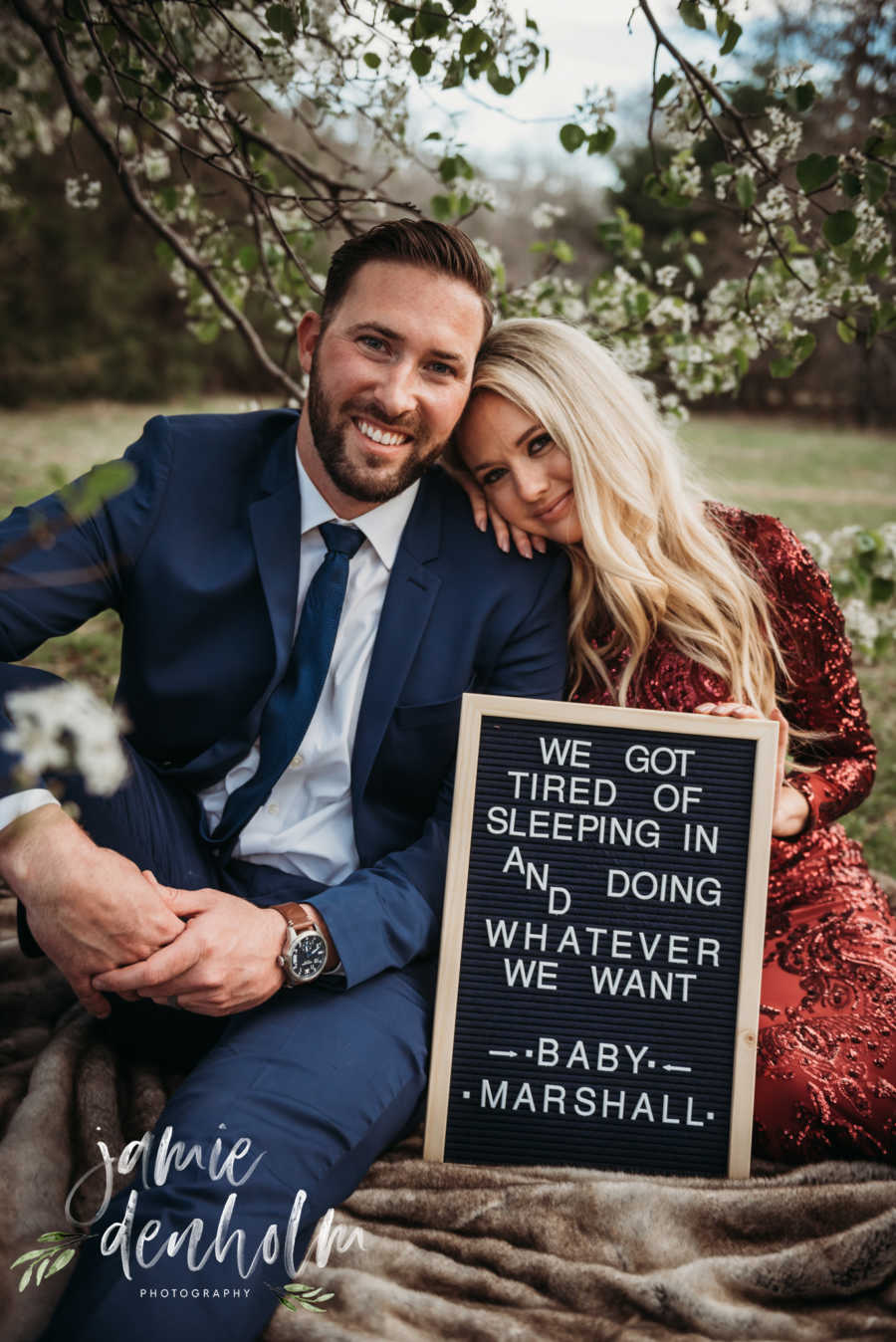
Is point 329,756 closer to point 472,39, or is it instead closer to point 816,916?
point 816,916

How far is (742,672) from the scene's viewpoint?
8.14 ft

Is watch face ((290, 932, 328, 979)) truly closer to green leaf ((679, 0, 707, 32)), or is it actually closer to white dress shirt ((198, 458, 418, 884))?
white dress shirt ((198, 458, 418, 884))

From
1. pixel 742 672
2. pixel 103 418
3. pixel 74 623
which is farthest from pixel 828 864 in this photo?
pixel 103 418

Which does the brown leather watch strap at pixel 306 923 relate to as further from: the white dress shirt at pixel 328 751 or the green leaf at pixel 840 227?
the green leaf at pixel 840 227

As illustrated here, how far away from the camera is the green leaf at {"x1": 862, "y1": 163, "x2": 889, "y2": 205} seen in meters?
2.53

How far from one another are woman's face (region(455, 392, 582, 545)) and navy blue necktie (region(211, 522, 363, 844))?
38cm

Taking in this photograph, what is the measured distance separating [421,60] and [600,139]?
55cm

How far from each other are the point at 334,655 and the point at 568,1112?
3.56 ft

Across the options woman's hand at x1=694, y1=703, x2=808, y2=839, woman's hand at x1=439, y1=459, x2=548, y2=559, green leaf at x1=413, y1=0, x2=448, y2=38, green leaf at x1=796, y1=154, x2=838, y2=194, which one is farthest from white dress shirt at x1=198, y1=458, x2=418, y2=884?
green leaf at x1=796, y1=154, x2=838, y2=194

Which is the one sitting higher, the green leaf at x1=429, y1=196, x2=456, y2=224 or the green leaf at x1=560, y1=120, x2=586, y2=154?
the green leaf at x1=429, y1=196, x2=456, y2=224

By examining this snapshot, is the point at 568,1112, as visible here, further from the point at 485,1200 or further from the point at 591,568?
the point at 591,568

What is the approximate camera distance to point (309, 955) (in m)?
2.02

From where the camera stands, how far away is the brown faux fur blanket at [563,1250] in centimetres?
166

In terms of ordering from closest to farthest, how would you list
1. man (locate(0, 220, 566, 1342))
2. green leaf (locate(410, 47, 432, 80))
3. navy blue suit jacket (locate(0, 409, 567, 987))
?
man (locate(0, 220, 566, 1342)), navy blue suit jacket (locate(0, 409, 567, 987)), green leaf (locate(410, 47, 432, 80))
